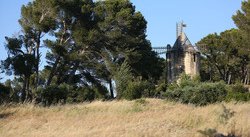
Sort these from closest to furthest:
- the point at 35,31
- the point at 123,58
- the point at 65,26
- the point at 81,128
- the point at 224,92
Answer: the point at 81,128
the point at 224,92
the point at 35,31
the point at 65,26
the point at 123,58

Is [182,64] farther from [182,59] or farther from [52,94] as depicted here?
[52,94]

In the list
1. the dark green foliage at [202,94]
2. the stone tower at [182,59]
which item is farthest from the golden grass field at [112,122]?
the stone tower at [182,59]

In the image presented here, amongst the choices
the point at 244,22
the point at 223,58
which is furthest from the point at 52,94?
the point at 223,58

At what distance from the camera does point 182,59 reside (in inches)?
2325

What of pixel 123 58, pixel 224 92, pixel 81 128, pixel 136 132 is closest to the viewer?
pixel 136 132

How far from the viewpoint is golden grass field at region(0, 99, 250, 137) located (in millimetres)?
10844

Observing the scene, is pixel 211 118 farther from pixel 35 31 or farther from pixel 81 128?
pixel 35 31

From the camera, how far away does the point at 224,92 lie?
996 inches

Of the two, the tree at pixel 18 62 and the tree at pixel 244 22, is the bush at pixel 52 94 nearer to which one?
the tree at pixel 18 62

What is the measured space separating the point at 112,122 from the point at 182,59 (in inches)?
1852

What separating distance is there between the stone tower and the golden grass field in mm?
42546

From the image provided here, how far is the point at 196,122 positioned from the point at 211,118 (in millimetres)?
779

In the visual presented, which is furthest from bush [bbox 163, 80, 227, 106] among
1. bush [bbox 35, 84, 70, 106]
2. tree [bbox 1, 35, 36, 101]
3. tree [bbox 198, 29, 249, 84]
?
tree [bbox 198, 29, 249, 84]

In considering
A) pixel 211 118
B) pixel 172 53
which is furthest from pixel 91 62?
pixel 211 118
